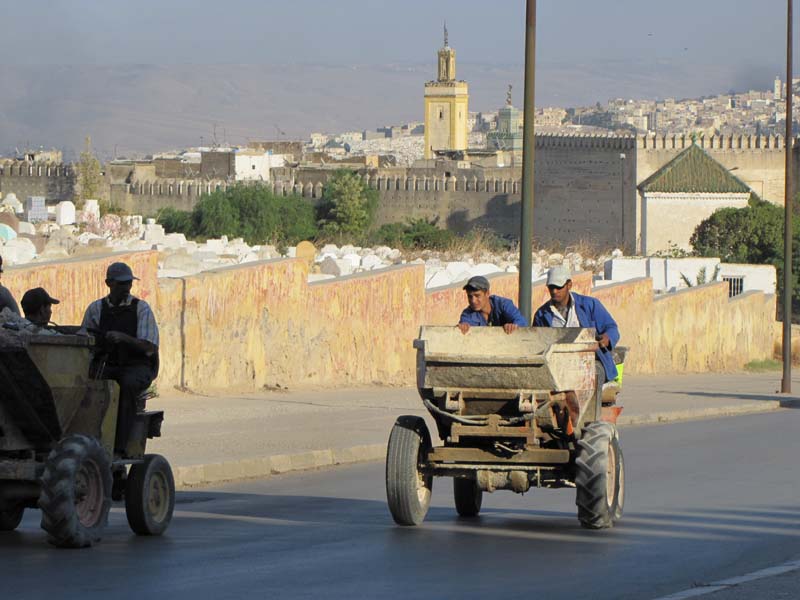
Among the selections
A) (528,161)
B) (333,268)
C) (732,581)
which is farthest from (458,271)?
(732,581)

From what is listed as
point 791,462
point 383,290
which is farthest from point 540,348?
point 383,290

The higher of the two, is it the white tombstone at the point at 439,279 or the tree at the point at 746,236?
the tree at the point at 746,236

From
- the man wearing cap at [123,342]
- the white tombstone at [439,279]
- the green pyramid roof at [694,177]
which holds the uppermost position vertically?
the green pyramid roof at [694,177]

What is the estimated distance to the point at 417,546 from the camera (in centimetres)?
945

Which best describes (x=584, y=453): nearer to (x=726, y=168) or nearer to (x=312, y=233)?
(x=726, y=168)

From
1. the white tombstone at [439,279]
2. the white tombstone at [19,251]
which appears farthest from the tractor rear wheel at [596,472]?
the white tombstone at [439,279]

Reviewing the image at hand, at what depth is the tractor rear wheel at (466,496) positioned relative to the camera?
10.8 meters

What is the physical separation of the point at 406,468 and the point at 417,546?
63 centimetres

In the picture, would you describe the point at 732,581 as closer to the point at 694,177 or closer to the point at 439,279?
the point at 439,279

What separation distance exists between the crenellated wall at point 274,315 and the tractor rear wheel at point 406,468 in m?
6.83

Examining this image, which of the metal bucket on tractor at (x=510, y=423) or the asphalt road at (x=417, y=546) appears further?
the metal bucket on tractor at (x=510, y=423)

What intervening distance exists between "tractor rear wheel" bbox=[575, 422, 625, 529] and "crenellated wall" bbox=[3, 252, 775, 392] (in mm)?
7438

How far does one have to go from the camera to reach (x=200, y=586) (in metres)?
8.02

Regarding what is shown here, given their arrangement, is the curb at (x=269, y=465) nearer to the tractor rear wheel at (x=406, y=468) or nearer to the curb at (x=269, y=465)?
the curb at (x=269, y=465)
